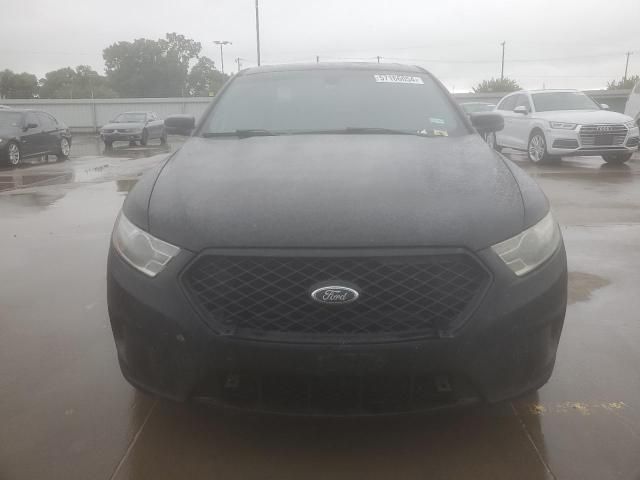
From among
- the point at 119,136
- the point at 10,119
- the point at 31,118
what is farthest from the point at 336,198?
the point at 119,136

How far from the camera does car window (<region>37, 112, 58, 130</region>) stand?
50.0ft

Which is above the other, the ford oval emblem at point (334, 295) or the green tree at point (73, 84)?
the green tree at point (73, 84)

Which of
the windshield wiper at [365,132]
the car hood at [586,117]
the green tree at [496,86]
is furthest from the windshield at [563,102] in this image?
the green tree at [496,86]

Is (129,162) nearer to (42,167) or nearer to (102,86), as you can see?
(42,167)

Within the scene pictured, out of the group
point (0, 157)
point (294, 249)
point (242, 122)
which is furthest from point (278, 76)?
point (0, 157)

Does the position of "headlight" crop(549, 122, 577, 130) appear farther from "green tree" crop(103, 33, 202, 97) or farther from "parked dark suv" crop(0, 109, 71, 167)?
"green tree" crop(103, 33, 202, 97)

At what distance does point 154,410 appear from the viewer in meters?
2.46

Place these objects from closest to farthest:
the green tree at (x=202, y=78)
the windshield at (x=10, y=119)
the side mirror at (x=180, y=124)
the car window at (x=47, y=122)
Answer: the side mirror at (x=180, y=124), the windshield at (x=10, y=119), the car window at (x=47, y=122), the green tree at (x=202, y=78)

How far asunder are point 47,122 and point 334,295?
1594 cm

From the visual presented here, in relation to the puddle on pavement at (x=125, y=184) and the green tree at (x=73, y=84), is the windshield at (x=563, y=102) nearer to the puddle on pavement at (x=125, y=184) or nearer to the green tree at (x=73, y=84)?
the puddle on pavement at (x=125, y=184)

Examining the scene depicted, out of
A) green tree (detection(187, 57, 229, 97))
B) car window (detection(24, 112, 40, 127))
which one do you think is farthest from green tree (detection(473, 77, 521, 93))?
car window (detection(24, 112, 40, 127))

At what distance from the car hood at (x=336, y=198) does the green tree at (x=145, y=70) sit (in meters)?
81.5

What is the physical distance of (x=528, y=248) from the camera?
2061mm

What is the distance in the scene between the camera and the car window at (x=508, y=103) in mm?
13328
